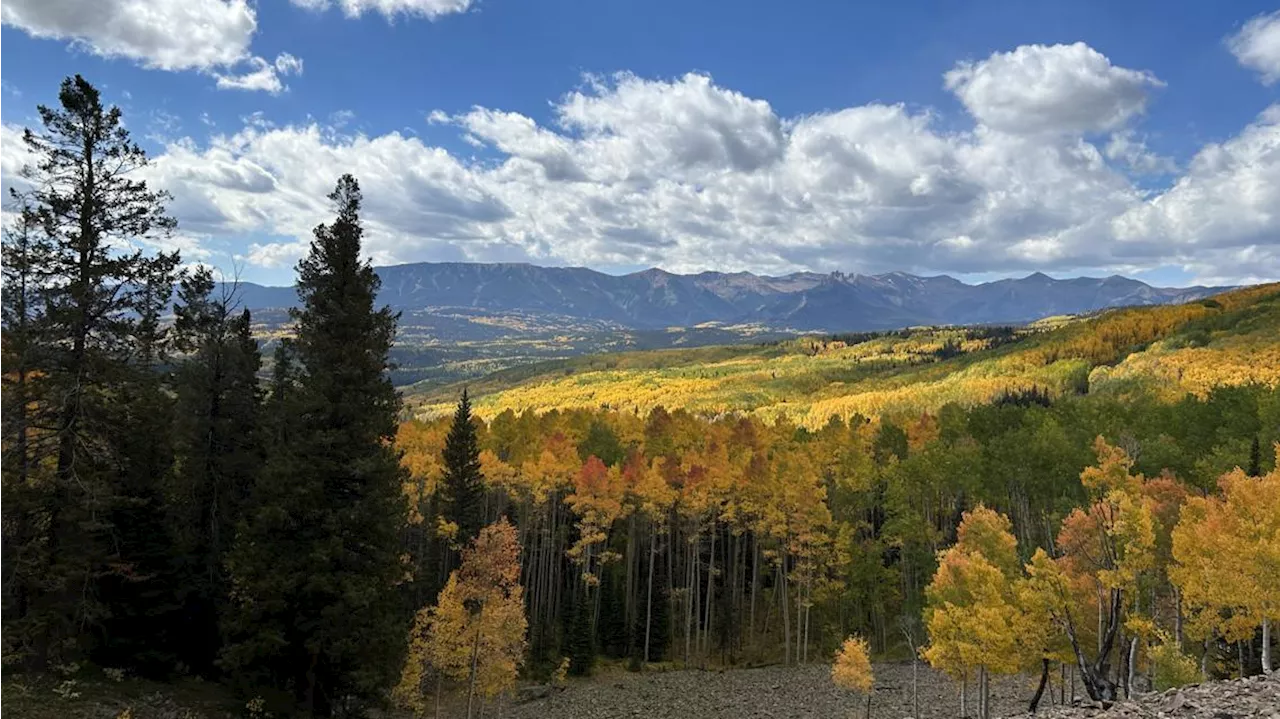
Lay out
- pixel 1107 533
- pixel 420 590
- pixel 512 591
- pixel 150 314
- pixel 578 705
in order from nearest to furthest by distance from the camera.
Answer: pixel 150 314 < pixel 1107 533 < pixel 512 591 < pixel 578 705 < pixel 420 590

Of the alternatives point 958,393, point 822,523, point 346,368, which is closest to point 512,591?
point 346,368

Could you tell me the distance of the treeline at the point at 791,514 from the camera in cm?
4775

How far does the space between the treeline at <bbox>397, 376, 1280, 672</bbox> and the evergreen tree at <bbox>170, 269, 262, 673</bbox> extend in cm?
1918

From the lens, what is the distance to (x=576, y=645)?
4931 centimetres

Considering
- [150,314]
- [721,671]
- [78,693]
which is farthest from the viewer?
Result: [721,671]

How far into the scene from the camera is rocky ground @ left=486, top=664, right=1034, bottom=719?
3822cm

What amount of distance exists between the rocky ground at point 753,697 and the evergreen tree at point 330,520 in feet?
66.9

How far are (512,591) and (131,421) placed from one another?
1664cm

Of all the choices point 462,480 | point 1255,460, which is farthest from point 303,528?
point 1255,460

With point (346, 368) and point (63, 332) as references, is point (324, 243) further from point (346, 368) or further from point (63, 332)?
point (63, 332)

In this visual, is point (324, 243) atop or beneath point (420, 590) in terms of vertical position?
atop

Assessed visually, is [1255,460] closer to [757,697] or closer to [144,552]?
[757,697]

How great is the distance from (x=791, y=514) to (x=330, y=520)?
32.6m

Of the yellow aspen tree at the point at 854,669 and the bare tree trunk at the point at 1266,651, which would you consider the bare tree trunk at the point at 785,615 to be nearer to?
the yellow aspen tree at the point at 854,669
